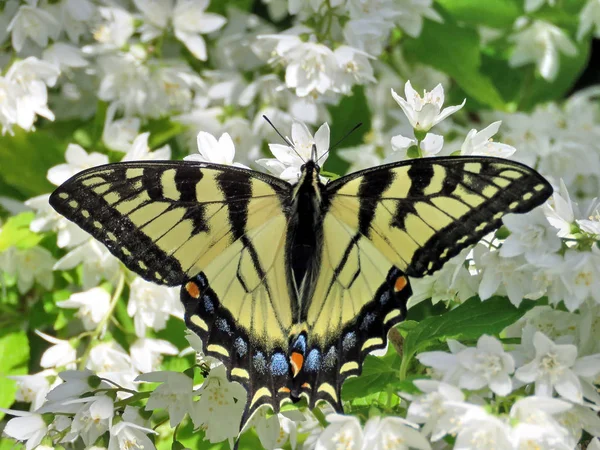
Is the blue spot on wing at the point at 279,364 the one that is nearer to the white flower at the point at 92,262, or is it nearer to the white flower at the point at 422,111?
the white flower at the point at 422,111

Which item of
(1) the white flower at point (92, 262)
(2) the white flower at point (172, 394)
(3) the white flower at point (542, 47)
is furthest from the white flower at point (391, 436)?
(3) the white flower at point (542, 47)

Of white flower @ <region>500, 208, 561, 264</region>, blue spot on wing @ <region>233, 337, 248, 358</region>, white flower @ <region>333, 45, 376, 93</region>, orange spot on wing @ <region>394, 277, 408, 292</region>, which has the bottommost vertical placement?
blue spot on wing @ <region>233, 337, 248, 358</region>

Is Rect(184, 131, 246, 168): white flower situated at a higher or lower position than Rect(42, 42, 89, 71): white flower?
lower

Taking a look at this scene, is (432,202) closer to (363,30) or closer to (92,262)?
(363,30)

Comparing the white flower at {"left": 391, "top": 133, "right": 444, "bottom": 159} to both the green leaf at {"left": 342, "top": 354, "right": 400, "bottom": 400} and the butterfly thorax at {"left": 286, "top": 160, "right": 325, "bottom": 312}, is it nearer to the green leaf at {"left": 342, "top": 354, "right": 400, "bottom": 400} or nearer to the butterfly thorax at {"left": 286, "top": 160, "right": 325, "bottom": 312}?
the butterfly thorax at {"left": 286, "top": 160, "right": 325, "bottom": 312}

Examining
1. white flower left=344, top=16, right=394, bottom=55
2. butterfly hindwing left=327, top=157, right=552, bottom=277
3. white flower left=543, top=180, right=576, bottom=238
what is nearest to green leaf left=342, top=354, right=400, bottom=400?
butterfly hindwing left=327, top=157, right=552, bottom=277

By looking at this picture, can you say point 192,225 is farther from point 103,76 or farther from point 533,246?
point 103,76
